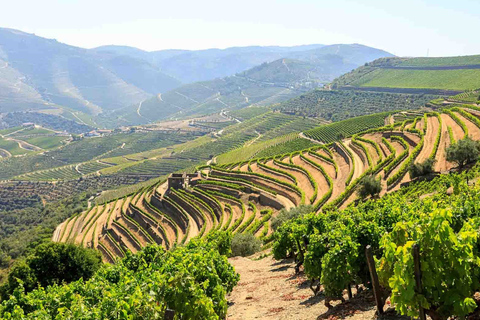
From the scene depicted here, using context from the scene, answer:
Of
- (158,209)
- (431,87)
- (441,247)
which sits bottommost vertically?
(158,209)

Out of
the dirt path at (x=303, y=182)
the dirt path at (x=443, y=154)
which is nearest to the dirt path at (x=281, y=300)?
the dirt path at (x=303, y=182)

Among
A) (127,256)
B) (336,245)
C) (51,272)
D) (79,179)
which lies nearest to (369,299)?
(336,245)

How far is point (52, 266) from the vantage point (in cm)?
4597

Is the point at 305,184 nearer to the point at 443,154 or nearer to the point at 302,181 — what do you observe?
the point at 302,181

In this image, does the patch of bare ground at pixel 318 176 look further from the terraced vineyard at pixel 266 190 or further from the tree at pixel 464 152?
the tree at pixel 464 152

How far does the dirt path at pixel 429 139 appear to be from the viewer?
6844 centimetres

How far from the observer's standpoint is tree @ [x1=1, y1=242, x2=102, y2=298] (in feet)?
144

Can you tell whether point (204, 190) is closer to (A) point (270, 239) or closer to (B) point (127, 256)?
(A) point (270, 239)

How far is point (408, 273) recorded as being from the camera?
12539mm

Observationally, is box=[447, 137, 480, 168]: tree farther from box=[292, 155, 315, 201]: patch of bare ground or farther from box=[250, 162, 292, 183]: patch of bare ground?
box=[250, 162, 292, 183]: patch of bare ground

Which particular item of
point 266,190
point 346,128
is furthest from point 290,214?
point 346,128

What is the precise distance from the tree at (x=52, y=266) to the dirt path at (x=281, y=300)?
68.7ft

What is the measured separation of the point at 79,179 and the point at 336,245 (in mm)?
192289

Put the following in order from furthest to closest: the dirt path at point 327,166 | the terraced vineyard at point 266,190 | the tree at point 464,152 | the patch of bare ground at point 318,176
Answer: the dirt path at point 327,166 < the patch of bare ground at point 318,176 < the terraced vineyard at point 266,190 < the tree at point 464,152
